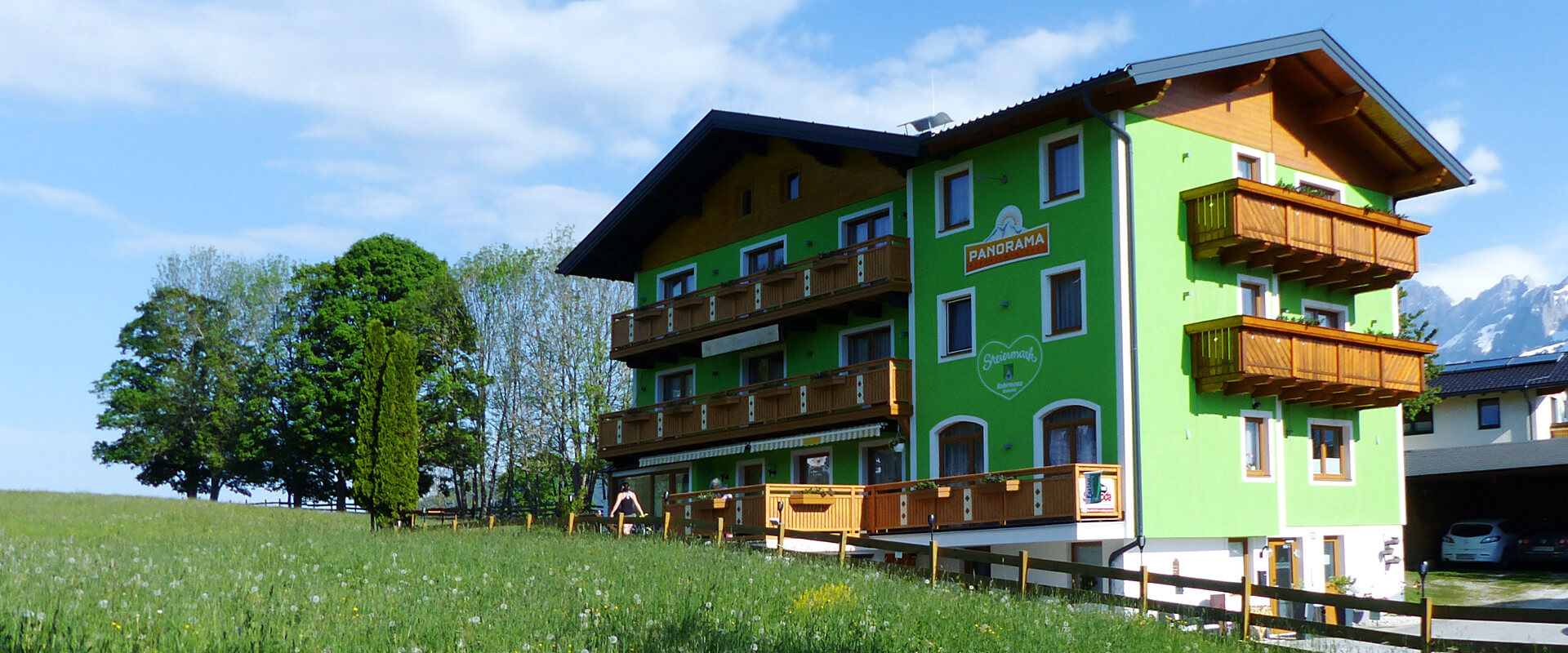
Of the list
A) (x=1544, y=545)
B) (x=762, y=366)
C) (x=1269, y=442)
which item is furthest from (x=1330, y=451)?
(x=762, y=366)

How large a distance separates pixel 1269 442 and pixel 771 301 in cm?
1082

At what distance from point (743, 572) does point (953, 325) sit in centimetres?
1070

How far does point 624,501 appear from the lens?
30.9m

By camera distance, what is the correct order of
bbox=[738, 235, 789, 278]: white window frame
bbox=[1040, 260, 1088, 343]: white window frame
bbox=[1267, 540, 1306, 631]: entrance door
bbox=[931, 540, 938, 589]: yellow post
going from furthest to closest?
bbox=[738, 235, 789, 278]: white window frame → bbox=[1267, 540, 1306, 631]: entrance door → bbox=[1040, 260, 1088, 343]: white window frame → bbox=[931, 540, 938, 589]: yellow post

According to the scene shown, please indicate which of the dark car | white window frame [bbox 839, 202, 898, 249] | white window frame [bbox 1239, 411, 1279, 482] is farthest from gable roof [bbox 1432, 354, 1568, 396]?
white window frame [bbox 839, 202, 898, 249]

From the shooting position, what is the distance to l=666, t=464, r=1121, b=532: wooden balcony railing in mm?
23109

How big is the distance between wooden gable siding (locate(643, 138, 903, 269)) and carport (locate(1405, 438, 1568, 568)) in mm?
18067

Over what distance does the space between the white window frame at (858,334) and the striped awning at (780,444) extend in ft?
6.07

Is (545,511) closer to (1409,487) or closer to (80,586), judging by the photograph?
(1409,487)

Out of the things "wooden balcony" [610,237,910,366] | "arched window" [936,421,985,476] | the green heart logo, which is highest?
"wooden balcony" [610,237,910,366]

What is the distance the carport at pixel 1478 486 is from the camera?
1431 inches

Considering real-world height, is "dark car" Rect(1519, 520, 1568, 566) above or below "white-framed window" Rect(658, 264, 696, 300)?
below

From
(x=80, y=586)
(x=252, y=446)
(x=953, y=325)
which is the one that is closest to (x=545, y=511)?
(x=252, y=446)

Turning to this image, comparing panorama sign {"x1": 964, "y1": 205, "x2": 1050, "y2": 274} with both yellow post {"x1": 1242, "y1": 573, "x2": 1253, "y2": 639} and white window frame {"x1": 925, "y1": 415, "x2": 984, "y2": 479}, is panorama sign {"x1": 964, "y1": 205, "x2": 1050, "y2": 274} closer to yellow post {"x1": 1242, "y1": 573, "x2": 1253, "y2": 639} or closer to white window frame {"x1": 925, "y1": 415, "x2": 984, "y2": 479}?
white window frame {"x1": 925, "y1": 415, "x2": 984, "y2": 479}
